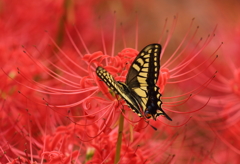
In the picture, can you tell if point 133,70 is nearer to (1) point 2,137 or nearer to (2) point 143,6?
(1) point 2,137

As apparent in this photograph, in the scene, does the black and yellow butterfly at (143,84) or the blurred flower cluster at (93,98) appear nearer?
the black and yellow butterfly at (143,84)

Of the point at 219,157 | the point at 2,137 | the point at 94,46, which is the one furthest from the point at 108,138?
the point at 94,46

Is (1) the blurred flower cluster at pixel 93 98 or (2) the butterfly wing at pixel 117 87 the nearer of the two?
(2) the butterfly wing at pixel 117 87

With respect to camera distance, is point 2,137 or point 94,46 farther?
point 94,46

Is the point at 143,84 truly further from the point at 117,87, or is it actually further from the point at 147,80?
the point at 117,87

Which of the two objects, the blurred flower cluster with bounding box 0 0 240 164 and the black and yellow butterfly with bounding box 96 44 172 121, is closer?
the black and yellow butterfly with bounding box 96 44 172 121
